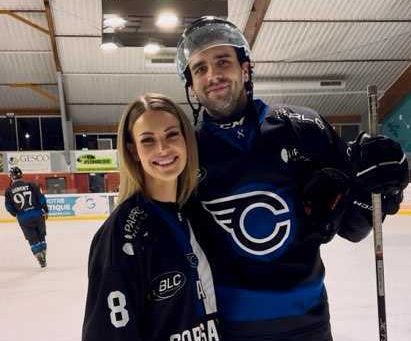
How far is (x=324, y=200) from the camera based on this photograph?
1.09 m

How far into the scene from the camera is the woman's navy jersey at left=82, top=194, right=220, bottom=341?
3.05 ft

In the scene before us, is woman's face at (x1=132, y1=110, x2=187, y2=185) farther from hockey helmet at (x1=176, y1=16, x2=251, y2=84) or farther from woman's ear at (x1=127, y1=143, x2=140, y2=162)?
hockey helmet at (x1=176, y1=16, x2=251, y2=84)

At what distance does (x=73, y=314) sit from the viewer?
2889 millimetres

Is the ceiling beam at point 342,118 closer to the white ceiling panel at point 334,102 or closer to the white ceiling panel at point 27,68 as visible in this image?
the white ceiling panel at point 334,102

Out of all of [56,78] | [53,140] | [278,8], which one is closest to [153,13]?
[278,8]

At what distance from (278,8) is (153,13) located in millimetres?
2287

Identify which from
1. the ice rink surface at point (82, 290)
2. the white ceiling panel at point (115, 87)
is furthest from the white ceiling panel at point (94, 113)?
the ice rink surface at point (82, 290)

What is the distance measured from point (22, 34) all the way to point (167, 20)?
313 cm

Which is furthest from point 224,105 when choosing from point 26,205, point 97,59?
point 97,59

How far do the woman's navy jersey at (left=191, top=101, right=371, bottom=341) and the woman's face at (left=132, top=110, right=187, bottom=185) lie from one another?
4.3 inches

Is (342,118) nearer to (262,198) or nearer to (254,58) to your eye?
(254,58)

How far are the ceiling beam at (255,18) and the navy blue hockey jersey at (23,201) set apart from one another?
5.36 meters

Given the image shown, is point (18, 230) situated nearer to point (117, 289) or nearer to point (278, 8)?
point (278, 8)

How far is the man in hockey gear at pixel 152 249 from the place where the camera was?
934 millimetres
